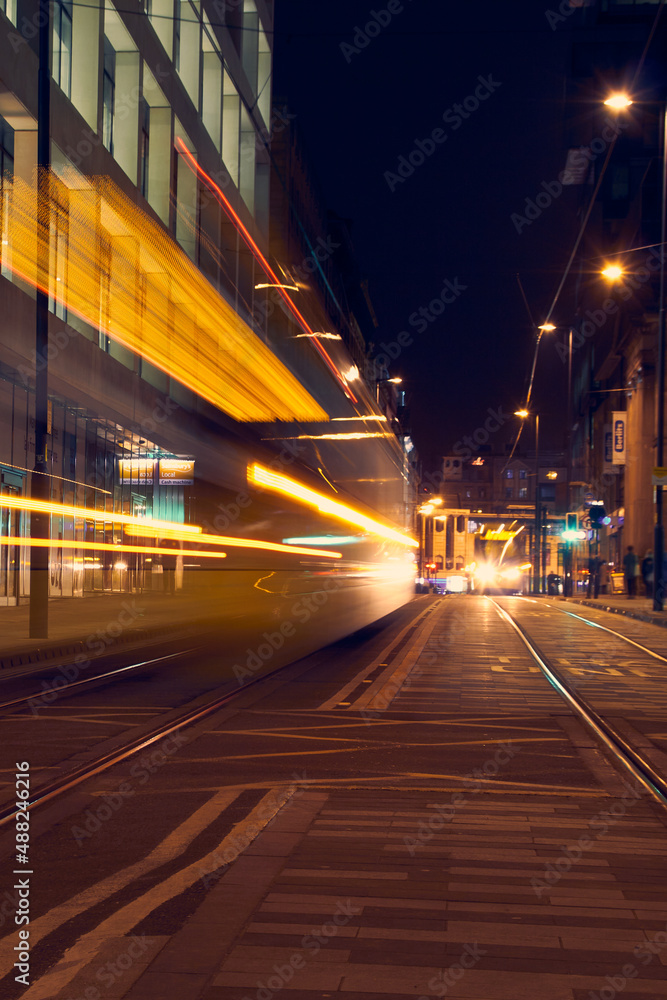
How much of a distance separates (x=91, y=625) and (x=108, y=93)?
19020mm

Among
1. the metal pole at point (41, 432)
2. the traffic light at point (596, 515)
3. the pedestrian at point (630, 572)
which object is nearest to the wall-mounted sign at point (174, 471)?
the traffic light at point (596, 515)

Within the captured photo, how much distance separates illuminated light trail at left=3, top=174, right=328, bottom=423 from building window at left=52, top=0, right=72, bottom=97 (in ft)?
8.77

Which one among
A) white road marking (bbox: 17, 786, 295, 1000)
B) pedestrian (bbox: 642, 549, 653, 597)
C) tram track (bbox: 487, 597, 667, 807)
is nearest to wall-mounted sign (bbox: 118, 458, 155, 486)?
pedestrian (bbox: 642, 549, 653, 597)

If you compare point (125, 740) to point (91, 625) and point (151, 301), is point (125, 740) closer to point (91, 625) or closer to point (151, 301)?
point (91, 625)

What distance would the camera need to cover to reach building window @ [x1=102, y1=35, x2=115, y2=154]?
34844 mm

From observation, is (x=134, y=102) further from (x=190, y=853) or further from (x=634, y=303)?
(x=190, y=853)

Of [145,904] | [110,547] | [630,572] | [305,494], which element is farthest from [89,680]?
[630,572]

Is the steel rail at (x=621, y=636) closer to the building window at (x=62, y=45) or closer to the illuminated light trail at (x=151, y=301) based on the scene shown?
the illuminated light trail at (x=151, y=301)

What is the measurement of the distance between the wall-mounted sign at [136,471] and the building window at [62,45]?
46.4ft

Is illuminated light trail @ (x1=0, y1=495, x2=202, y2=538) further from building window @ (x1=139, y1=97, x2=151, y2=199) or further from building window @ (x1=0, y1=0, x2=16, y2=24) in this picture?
building window @ (x1=0, y1=0, x2=16, y2=24)

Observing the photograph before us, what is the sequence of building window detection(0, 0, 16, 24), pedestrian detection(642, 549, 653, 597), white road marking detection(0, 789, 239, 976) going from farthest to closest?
pedestrian detection(642, 549, 653, 597) < building window detection(0, 0, 16, 24) < white road marking detection(0, 789, 239, 976)

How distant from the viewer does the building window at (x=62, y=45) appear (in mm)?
30656

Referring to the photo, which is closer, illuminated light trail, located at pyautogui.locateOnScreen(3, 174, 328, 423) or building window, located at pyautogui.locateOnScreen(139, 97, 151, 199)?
illuminated light trail, located at pyautogui.locateOnScreen(3, 174, 328, 423)

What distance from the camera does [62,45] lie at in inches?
1235
